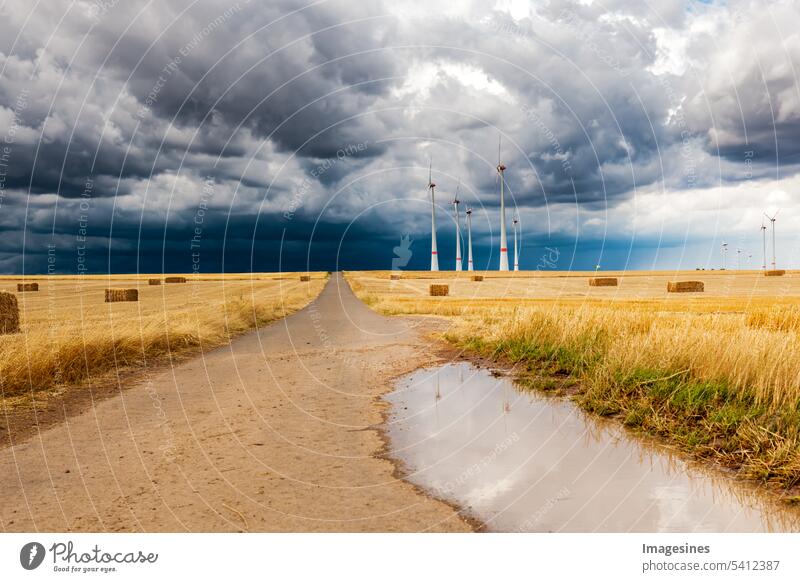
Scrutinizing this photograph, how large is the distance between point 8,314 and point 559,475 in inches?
983

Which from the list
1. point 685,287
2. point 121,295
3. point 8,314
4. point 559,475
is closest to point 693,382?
point 559,475

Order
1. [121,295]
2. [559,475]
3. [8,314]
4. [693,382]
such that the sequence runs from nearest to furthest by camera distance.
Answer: [559,475] → [693,382] → [8,314] → [121,295]

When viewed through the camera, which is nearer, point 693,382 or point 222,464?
point 222,464

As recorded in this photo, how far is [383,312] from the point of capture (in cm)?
3472

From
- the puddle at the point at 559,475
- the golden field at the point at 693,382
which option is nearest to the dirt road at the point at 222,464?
the puddle at the point at 559,475

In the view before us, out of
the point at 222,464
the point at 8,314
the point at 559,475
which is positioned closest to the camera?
the point at 559,475

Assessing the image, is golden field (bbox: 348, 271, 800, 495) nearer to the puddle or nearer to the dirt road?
the puddle

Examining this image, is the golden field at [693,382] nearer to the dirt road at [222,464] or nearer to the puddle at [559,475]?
the puddle at [559,475]

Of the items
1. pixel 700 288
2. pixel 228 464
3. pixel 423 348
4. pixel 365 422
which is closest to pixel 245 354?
pixel 423 348

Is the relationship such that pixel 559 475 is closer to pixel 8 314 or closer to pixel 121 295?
pixel 8 314

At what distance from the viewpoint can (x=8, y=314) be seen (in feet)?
79.8

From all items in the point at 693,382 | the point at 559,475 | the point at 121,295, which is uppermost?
the point at 693,382

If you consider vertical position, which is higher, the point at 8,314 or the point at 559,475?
the point at 8,314

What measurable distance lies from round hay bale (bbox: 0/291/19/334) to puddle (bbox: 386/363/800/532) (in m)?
20.2
